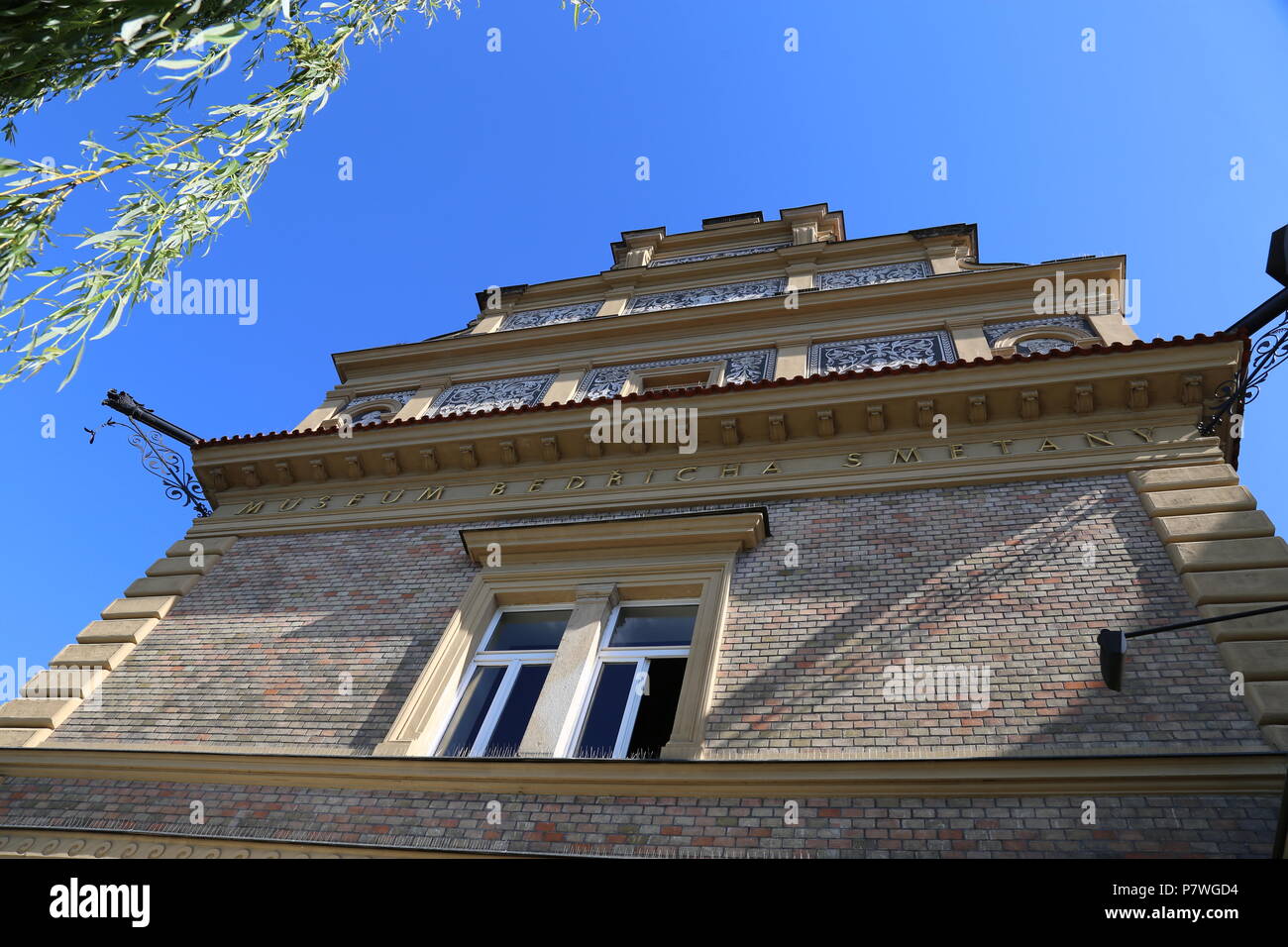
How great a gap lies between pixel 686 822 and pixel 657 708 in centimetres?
159

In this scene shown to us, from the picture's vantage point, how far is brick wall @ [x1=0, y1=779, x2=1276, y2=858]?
17.9ft

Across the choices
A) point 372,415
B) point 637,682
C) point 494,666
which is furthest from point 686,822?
point 372,415

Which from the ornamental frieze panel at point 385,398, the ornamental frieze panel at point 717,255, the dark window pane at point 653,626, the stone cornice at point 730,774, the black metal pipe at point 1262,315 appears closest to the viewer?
the stone cornice at point 730,774

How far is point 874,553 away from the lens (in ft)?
27.9

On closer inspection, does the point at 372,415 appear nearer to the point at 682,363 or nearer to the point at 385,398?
the point at 385,398

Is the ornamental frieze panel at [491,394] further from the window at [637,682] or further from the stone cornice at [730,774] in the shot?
the stone cornice at [730,774]

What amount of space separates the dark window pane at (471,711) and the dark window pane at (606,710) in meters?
1.13

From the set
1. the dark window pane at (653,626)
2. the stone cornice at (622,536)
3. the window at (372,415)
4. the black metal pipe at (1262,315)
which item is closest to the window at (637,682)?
the dark window pane at (653,626)

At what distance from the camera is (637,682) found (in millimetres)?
8008

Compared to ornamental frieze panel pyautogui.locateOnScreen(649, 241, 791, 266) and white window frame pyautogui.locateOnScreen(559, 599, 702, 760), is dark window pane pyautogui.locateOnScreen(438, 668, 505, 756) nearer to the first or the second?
white window frame pyautogui.locateOnScreen(559, 599, 702, 760)

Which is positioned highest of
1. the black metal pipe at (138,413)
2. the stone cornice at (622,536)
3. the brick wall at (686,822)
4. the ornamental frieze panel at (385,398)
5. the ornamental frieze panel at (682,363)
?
the ornamental frieze panel at (385,398)

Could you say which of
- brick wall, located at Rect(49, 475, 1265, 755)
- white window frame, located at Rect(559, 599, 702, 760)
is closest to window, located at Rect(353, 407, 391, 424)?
brick wall, located at Rect(49, 475, 1265, 755)

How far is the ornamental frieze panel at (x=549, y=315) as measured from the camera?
680 inches
